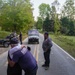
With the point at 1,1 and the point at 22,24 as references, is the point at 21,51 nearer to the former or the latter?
the point at 22,24

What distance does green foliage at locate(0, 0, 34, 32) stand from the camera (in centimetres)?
5566

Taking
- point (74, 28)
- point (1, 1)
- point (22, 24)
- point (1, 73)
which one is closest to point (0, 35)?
point (22, 24)

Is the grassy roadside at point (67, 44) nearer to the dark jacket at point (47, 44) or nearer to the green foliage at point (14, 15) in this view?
the dark jacket at point (47, 44)

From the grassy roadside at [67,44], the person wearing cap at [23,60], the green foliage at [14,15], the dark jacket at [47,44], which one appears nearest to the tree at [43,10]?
the green foliage at [14,15]

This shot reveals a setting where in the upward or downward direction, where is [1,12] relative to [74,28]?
upward

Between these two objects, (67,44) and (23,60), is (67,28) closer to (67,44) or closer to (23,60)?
(67,44)

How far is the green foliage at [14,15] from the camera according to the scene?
55.7 metres

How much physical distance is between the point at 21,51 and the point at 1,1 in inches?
2310

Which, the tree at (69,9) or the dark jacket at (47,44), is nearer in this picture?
the dark jacket at (47,44)

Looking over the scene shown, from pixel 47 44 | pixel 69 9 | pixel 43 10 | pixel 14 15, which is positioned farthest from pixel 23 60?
pixel 43 10

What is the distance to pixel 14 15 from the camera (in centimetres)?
5566

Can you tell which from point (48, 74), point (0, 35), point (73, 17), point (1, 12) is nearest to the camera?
point (48, 74)

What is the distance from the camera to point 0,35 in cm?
4478

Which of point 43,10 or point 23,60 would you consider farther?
point 43,10
